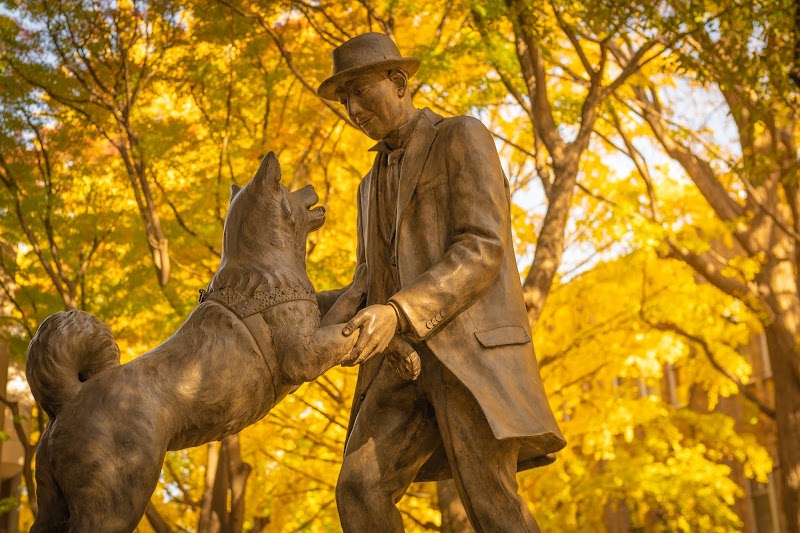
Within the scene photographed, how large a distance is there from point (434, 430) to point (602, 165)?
538 inches

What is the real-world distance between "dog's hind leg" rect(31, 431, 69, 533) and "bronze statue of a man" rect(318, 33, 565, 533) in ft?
3.13

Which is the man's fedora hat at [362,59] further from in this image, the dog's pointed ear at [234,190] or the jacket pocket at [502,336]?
the jacket pocket at [502,336]

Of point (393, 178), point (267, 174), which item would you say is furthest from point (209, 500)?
point (267, 174)

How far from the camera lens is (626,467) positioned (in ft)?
47.9

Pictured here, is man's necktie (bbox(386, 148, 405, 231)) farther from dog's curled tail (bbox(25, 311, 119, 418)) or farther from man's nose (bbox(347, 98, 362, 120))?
dog's curled tail (bbox(25, 311, 119, 418))

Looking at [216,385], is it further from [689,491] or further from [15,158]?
[689,491]

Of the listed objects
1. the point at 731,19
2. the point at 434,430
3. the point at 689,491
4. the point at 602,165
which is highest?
the point at 602,165

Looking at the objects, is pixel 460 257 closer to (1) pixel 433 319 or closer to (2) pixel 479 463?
(1) pixel 433 319

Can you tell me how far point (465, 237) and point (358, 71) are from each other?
71 cm

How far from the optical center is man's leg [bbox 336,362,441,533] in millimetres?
3760

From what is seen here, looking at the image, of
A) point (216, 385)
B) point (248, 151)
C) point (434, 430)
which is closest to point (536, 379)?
point (434, 430)

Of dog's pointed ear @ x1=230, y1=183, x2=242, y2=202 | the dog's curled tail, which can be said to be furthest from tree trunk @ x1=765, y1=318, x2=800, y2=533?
the dog's curled tail

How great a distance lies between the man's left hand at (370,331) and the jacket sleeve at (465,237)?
8cm

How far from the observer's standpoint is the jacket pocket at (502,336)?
3729 millimetres
